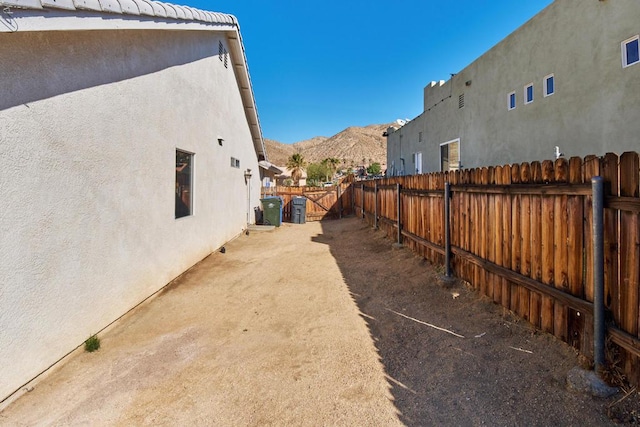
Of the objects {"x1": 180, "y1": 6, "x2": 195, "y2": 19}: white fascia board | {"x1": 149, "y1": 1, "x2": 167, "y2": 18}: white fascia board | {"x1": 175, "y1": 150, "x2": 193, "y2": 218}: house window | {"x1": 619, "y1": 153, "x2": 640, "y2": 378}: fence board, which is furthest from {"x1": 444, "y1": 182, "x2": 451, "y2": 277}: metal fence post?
{"x1": 180, "y1": 6, "x2": 195, "y2": 19}: white fascia board

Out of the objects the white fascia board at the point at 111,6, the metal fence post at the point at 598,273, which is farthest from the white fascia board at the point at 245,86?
the metal fence post at the point at 598,273

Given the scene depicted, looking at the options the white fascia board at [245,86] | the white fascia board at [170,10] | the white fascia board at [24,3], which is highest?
the white fascia board at [245,86]

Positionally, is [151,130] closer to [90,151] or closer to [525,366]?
[90,151]

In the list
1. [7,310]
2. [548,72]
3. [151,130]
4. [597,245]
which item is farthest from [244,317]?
[548,72]

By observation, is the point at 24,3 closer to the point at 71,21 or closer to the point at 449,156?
the point at 71,21

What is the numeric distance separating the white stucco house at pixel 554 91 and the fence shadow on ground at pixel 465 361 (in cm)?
467

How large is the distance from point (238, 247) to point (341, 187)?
974 cm

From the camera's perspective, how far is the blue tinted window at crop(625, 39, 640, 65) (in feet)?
17.3

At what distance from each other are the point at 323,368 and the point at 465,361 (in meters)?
1.39

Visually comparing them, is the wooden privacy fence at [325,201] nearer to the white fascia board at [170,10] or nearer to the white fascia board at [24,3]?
the white fascia board at [170,10]

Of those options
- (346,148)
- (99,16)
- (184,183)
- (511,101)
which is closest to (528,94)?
(511,101)

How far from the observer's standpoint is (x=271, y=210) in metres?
14.0

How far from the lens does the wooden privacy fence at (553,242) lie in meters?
2.22

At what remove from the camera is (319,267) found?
6.91 metres
